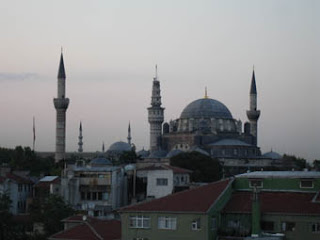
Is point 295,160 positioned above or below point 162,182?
above

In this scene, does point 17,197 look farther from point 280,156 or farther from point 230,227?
point 280,156

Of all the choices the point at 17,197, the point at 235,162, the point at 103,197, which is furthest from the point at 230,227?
the point at 235,162

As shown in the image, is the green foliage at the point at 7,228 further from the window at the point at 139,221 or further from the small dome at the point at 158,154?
the small dome at the point at 158,154

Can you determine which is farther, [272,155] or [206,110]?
[206,110]

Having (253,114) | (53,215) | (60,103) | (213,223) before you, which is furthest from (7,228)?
(253,114)

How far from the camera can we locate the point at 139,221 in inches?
770

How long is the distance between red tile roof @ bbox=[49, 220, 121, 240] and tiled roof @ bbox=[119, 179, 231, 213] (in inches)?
74.6

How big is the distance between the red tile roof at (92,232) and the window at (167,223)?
251cm

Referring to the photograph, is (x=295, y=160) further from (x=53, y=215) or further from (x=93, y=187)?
(x=53, y=215)

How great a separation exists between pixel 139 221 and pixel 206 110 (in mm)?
67557

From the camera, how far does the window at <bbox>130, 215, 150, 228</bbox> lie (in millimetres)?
19453

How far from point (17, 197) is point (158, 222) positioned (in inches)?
948

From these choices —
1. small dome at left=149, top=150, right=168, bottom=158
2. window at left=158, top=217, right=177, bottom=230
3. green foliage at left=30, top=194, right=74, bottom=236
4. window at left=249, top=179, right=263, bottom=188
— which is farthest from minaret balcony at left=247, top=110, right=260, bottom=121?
window at left=158, top=217, right=177, bottom=230

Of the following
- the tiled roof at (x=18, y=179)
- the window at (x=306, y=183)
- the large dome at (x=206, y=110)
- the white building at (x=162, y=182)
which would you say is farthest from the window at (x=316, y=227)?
the large dome at (x=206, y=110)
